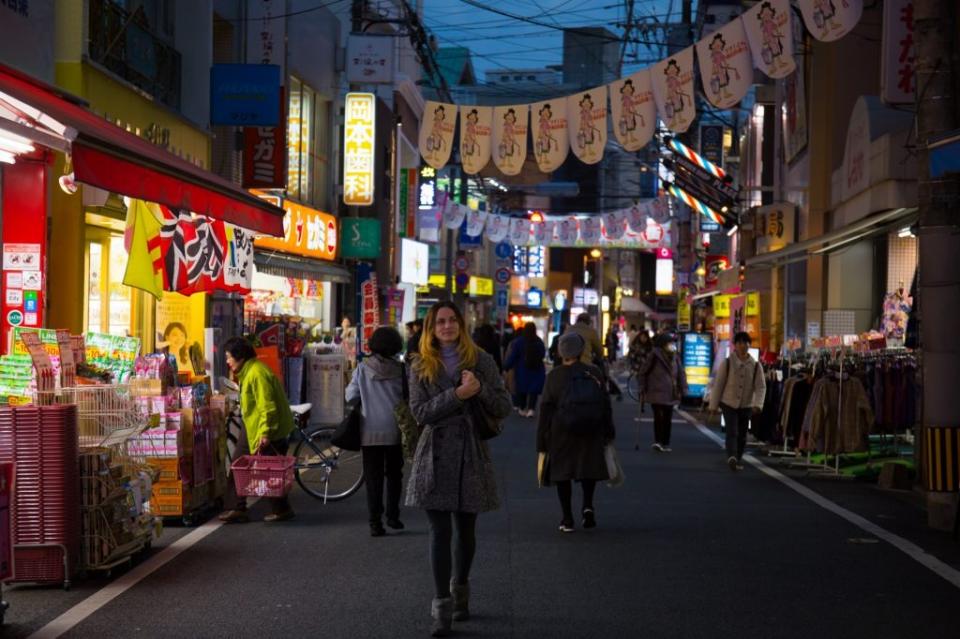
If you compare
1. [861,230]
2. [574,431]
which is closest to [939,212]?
[574,431]

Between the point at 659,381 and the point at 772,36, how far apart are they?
19.4ft

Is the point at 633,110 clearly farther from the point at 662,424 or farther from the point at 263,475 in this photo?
the point at 263,475

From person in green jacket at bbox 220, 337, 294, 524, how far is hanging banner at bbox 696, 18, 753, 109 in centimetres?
710

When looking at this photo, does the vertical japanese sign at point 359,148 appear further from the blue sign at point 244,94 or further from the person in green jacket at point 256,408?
the person in green jacket at point 256,408

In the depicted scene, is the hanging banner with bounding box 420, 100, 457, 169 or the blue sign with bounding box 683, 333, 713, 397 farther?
the blue sign with bounding box 683, 333, 713, 397

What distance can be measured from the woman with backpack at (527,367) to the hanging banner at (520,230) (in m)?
19.4

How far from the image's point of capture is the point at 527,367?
2641 centimetres

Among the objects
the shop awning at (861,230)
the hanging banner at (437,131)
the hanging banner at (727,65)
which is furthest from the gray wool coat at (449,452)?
the hanging banner at (437,131)

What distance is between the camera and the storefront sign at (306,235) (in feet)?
84.7

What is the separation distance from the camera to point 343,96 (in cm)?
3219

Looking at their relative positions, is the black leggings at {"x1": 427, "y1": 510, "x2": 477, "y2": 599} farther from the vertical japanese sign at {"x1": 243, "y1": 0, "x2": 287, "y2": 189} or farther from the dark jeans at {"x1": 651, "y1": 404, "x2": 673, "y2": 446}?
the vertical japanese sign at {"x1": 243, "y1": 0, "x2": 287, "y2": 189}

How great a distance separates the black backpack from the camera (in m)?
11.2

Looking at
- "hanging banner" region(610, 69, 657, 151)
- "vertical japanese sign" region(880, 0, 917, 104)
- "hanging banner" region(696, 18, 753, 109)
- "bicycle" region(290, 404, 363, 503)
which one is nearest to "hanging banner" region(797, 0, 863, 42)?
"hanging banner" region(696, 18, 753, 109)

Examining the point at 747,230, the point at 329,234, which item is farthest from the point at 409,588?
the point at 747,230
